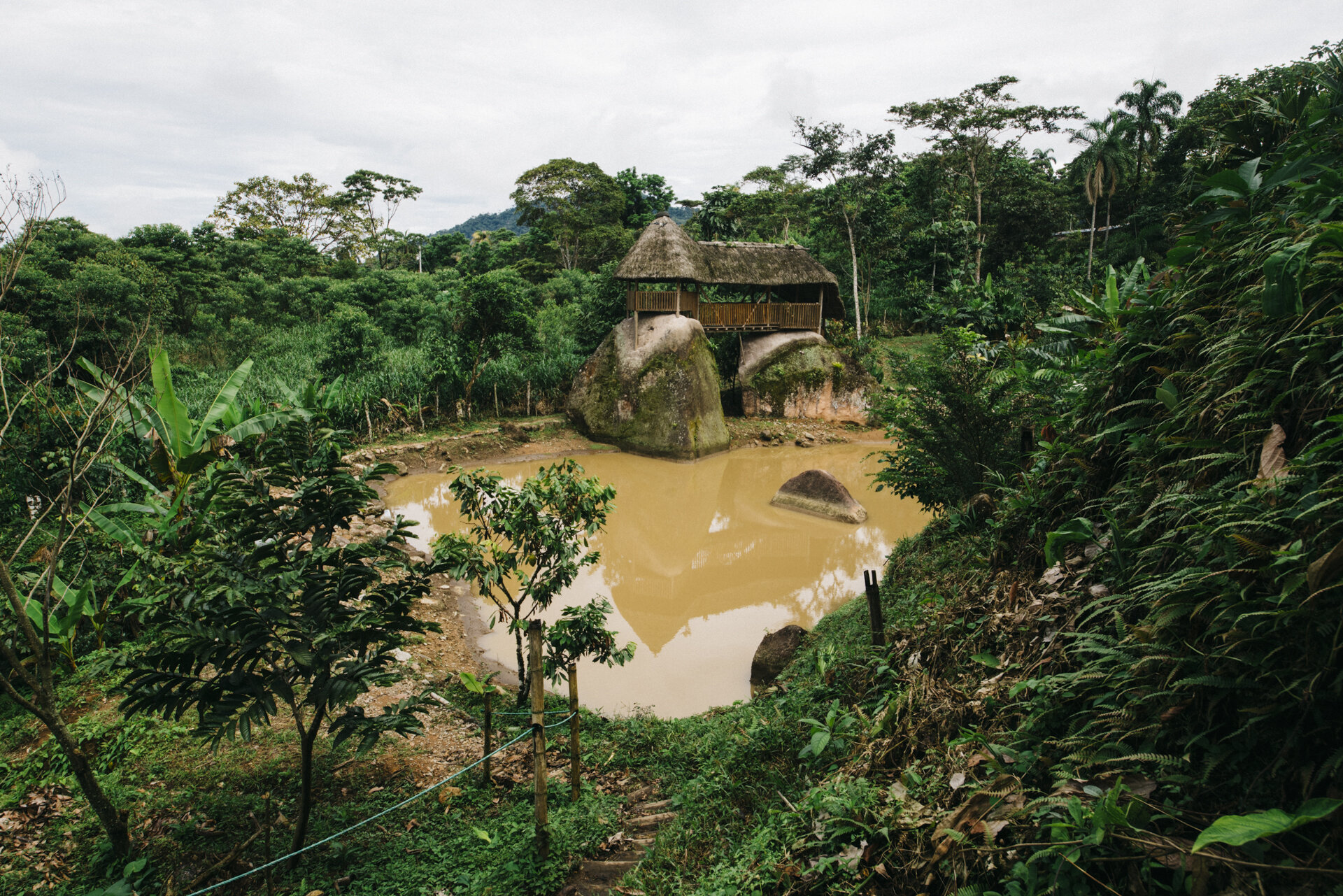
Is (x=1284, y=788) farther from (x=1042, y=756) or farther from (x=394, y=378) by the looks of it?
(x=394, y=378)

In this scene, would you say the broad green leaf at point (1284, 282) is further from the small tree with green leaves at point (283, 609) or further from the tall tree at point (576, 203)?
the tall tree at point (576, 203)

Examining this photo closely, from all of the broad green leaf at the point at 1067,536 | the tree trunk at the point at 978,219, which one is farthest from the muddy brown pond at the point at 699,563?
the tree trunk at the point at 978,219

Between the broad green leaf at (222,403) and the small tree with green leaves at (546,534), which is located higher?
the broad green leaf at (222,403)

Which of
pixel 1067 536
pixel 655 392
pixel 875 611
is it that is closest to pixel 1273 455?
pixel 1067 536

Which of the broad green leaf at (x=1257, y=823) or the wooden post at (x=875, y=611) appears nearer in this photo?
the broad green leaf at (x=1257, y=823)

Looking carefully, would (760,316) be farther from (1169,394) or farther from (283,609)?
(283,609)

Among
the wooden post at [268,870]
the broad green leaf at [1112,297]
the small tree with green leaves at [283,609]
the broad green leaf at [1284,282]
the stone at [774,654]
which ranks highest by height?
the broad green leaf at [1112,297]

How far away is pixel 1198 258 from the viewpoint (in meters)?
2.91

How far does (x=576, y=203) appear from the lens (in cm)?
3362

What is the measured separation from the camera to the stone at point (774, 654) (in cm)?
670

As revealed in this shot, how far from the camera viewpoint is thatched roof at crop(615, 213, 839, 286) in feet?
55.2

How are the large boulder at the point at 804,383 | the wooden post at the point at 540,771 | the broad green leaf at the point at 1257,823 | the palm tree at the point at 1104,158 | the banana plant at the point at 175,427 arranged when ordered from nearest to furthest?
the broad green leaf at the point at 1257,823, the wooden post at the point at 540,771, the banana plant at the point at 175,427, the large boulder at the point at 804,383, the palm tree at the point at 1104,158

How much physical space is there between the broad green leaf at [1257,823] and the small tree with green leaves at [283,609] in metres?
3.21

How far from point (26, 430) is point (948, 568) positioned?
28.5ft
